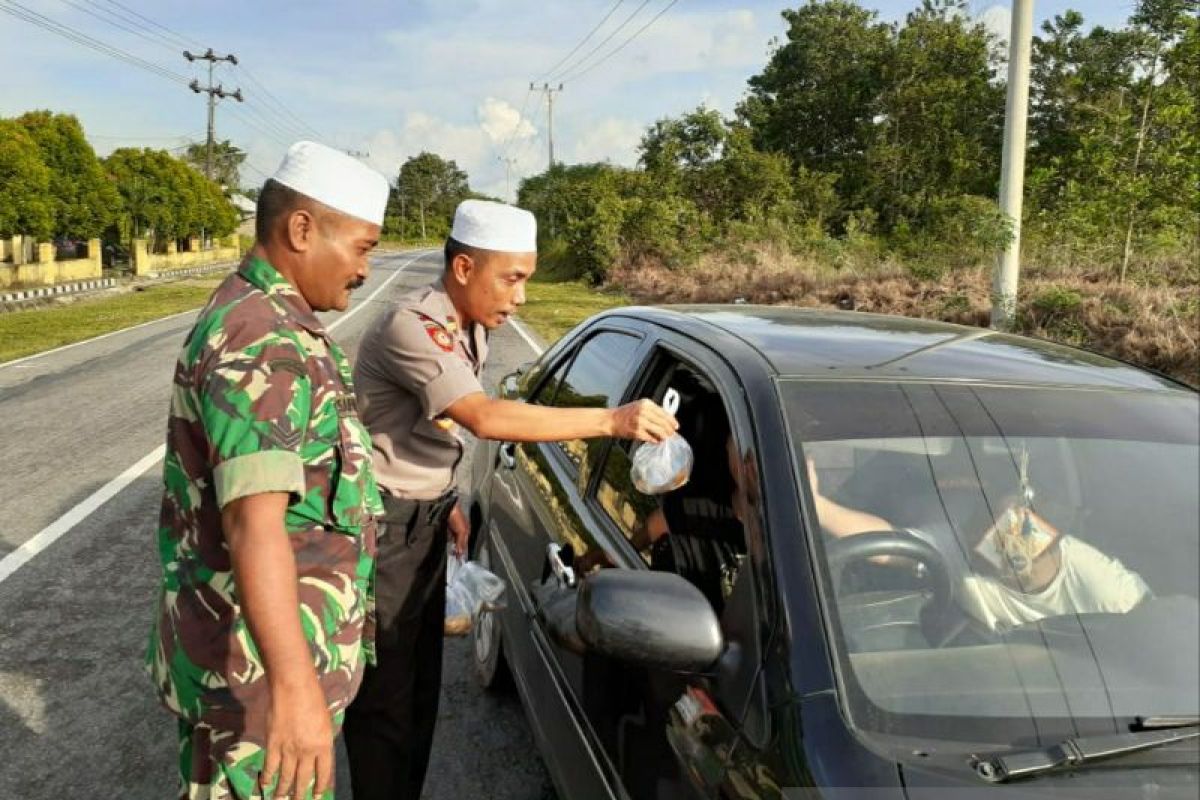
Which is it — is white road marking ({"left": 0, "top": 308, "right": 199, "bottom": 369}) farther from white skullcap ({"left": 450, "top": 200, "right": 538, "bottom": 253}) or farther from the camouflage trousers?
the camouflage trousers

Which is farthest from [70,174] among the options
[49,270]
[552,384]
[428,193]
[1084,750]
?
[428,193]

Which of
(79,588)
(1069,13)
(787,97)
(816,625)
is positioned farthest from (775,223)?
(816,625)

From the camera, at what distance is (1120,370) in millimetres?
2293

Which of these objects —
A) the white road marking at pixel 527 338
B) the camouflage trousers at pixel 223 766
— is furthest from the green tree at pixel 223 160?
the camouflage trousers at pixel 223 766

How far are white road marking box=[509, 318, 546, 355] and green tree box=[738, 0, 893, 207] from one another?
72.7 feet

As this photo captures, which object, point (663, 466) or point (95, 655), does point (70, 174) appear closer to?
point (95, 655)

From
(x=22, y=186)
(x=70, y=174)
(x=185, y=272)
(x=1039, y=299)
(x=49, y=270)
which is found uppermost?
(x=70, y=174)

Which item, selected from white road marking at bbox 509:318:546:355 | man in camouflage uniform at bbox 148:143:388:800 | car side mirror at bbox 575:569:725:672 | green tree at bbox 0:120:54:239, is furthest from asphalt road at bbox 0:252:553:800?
green tree at bbox 0:120:54:239

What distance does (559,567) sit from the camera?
2508 millimetres

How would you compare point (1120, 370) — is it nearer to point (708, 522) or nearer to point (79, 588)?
point (708, 522)

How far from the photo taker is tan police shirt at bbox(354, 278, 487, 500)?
229 cm

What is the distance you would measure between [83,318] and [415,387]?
19.5 metres

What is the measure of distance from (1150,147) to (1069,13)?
2355 cm

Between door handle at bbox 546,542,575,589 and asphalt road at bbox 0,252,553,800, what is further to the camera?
asphalt road at bbox 0,252,553,800
